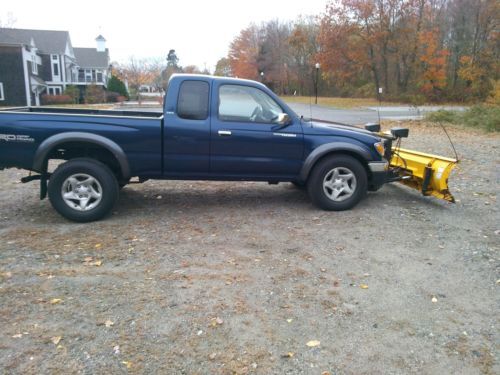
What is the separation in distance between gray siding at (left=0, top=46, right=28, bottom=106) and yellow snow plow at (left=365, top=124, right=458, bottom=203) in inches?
1819

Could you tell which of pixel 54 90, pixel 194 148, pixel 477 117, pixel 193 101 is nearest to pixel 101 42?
pixel 54 90

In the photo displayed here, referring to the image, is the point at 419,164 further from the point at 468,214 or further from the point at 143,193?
the point at 143,193

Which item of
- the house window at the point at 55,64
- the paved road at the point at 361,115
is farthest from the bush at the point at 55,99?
the paved road at the point at 361,115

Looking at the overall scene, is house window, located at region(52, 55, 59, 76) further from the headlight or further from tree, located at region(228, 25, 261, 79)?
the headlight

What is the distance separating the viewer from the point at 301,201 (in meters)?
6.74

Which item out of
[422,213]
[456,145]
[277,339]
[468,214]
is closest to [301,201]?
[422,213]

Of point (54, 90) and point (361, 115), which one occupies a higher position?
point (54, 90)

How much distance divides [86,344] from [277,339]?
132 cm

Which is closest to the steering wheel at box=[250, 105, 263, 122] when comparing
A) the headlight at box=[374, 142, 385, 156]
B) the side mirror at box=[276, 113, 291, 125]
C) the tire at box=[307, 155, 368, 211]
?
the side mirror at box=[276, 113, 291, 125]


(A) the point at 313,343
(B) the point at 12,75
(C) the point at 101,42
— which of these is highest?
(C) the point at 101,42

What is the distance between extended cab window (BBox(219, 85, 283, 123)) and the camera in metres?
5.86

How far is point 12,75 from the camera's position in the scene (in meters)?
44.5

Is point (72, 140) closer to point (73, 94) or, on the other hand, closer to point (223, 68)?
point (73, 94)

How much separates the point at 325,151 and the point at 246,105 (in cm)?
123
